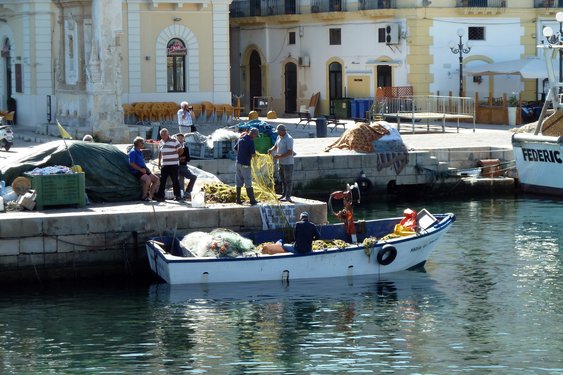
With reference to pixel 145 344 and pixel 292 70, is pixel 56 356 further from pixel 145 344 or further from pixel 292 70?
pixel 292 70

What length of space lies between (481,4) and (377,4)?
3726 millimetres

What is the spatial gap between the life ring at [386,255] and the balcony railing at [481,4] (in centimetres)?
2661

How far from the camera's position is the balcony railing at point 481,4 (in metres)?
49.9

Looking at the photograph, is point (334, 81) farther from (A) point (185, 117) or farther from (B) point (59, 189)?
(B) point (59, 189)

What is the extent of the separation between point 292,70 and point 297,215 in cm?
2954

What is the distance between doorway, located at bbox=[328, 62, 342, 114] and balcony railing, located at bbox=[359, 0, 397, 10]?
269 cm

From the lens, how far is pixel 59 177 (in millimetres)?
25062

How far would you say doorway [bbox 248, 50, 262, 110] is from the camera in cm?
5650

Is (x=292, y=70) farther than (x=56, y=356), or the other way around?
(x=292, y=70)

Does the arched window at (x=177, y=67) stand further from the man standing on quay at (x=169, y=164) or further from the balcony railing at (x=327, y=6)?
the man standing on quay at (x=169, y=164)

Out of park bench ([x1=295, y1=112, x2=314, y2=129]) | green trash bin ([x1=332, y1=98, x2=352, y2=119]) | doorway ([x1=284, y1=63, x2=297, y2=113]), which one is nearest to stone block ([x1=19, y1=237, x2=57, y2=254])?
park bench ([x1=295, y1=112, x2=314, y2=129])

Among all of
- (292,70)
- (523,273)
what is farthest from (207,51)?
(523,273)

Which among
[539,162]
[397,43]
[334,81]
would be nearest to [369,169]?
[539,162]

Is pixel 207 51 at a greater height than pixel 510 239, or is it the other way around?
pixel 207 51
